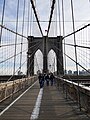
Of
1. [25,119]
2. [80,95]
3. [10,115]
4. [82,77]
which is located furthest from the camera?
[82,77]

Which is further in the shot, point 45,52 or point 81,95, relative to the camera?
point 45,52

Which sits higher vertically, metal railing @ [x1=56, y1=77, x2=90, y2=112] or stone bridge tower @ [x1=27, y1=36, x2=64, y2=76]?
stone bridge tower @ [x1=27, y1=36, x2=64, y2=76]

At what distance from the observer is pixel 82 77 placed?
3700 centimetres

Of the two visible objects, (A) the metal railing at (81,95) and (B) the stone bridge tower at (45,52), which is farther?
(B) the stone bridge tower at (45,52)

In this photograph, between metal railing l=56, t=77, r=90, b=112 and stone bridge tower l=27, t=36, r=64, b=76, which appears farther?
stone bridge tower l=27, t=36, r=64, b=76

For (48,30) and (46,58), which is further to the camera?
(46,58)

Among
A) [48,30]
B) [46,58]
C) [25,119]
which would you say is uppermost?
[48,30]

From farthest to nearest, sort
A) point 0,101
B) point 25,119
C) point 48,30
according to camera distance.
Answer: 1. point 48,30
2. point 0,101
3. point 25,119

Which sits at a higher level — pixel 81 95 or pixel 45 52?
pixel 45 52

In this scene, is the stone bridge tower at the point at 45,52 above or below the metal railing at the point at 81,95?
above

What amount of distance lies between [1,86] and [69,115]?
8.55 feet

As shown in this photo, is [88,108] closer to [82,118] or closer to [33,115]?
[82,118]

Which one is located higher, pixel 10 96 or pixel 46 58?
pixel 46 58

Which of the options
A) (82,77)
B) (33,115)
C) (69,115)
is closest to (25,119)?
(33,115)
